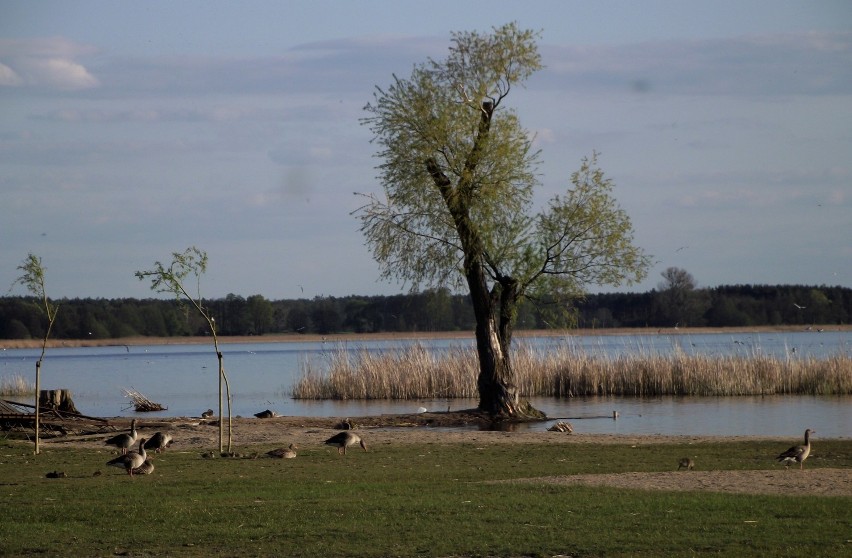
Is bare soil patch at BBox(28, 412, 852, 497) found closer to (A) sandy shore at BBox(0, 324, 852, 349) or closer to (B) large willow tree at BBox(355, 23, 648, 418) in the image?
(B) large willow tree at BBox(355, 23, 648, 418)

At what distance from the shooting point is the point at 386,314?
9481 cm

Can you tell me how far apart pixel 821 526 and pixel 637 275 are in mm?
18802

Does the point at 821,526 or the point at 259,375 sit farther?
the point at 259,375

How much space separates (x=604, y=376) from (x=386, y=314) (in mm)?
58798

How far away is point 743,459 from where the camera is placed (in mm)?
17484

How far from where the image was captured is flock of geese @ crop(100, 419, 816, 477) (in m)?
15.1

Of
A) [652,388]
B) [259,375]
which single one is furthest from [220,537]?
[259,375]

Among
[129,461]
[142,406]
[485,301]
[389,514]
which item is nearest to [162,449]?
[129,461]

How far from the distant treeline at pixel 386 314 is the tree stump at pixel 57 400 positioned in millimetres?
46852

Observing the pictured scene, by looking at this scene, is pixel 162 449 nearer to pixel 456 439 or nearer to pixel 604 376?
pixel 456 439

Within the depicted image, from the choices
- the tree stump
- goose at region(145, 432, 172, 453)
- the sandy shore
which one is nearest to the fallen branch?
the tree stump

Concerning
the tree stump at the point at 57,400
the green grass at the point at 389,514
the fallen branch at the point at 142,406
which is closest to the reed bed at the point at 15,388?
the fallen branch at the point at 142,406

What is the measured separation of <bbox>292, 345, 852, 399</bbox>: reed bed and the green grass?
1957cm

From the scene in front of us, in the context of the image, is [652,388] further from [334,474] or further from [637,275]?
[334,474]
